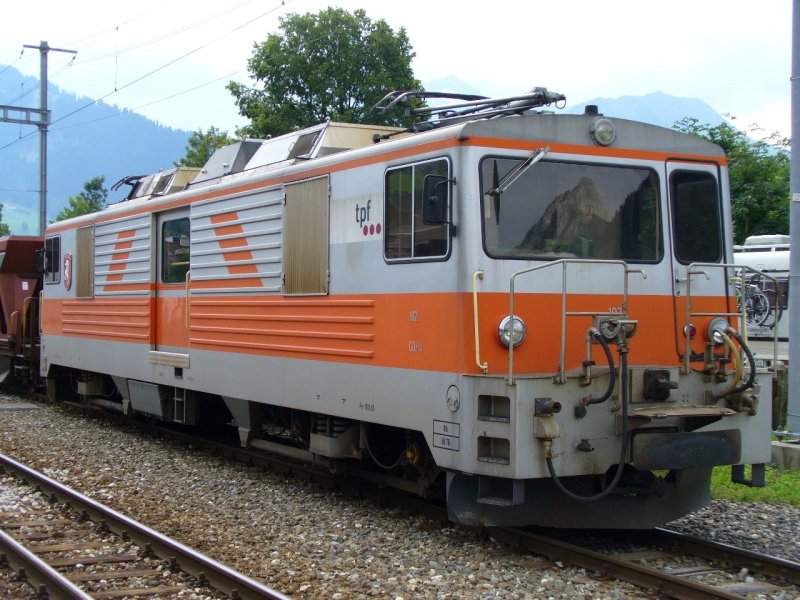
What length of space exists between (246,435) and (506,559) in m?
4.05

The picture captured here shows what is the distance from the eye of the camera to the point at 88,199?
6366 cm

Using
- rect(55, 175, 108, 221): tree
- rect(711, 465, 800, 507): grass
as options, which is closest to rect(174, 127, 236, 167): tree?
rect(55, 175, 108, 221): tree

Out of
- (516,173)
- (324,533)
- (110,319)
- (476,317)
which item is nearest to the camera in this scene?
(476,317)

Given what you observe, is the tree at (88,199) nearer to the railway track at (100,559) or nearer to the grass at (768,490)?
the railway track at (100,559)

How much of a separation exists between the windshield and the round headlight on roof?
0.20m

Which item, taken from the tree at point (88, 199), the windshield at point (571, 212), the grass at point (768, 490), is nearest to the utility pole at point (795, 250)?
the grass at point (768, 490)

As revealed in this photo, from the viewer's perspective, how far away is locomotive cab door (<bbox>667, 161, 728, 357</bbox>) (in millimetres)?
7371

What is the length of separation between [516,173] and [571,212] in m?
0.58

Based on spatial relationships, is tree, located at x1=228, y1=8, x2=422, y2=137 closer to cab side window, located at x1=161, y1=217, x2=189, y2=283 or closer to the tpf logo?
cab side window, located at x1=161, y1=217, x2=189, y2=283

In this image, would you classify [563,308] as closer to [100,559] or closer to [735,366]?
[735,366]

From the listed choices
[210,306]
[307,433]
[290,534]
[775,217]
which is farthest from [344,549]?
[775,217]

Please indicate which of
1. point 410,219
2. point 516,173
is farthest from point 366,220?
point 516,173

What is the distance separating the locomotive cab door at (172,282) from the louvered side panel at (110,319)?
0.80 feet

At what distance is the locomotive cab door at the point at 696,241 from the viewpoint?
290 inches
